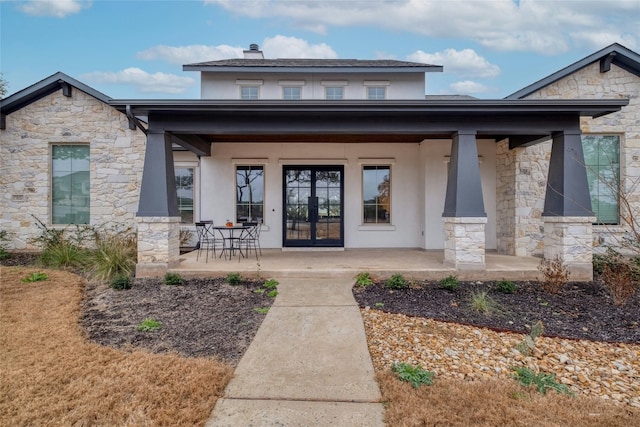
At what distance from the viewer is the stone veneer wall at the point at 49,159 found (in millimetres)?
8359

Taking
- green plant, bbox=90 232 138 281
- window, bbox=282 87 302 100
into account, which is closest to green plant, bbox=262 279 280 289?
green plant, bbox=90 232 138 281

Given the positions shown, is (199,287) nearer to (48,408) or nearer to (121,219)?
(48,408)

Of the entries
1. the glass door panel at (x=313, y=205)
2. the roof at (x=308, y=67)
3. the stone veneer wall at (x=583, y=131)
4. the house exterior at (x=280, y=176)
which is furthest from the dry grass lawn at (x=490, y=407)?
the roof at (x=308, y=67)

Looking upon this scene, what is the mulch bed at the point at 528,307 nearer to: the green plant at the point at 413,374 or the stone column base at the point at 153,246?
the green plant at the point at 413,374

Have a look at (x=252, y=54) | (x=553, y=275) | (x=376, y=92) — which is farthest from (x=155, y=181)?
(x=252, y=54)

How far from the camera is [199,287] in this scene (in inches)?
212

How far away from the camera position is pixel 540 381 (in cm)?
261

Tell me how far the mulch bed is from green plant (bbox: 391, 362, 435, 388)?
1462mm

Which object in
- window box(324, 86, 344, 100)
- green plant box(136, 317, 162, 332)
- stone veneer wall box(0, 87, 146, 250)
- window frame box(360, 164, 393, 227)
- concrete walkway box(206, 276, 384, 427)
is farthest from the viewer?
window box(324, 86, 344, 100)

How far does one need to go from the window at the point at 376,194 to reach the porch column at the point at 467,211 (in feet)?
10.1

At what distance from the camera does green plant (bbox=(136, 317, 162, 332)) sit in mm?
3762

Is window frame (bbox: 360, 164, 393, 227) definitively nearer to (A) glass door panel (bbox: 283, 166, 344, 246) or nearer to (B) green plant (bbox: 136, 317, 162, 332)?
(A) glass door panel (bbox: 283, 166, 344, 246)

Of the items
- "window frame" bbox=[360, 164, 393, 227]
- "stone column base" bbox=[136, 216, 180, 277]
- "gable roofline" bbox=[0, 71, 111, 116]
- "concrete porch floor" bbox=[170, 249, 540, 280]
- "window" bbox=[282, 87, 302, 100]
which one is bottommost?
"concrete porch floor" bbox=[170, 249, 540, 280]

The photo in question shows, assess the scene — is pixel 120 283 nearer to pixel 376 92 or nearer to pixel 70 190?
pixel 70 190
